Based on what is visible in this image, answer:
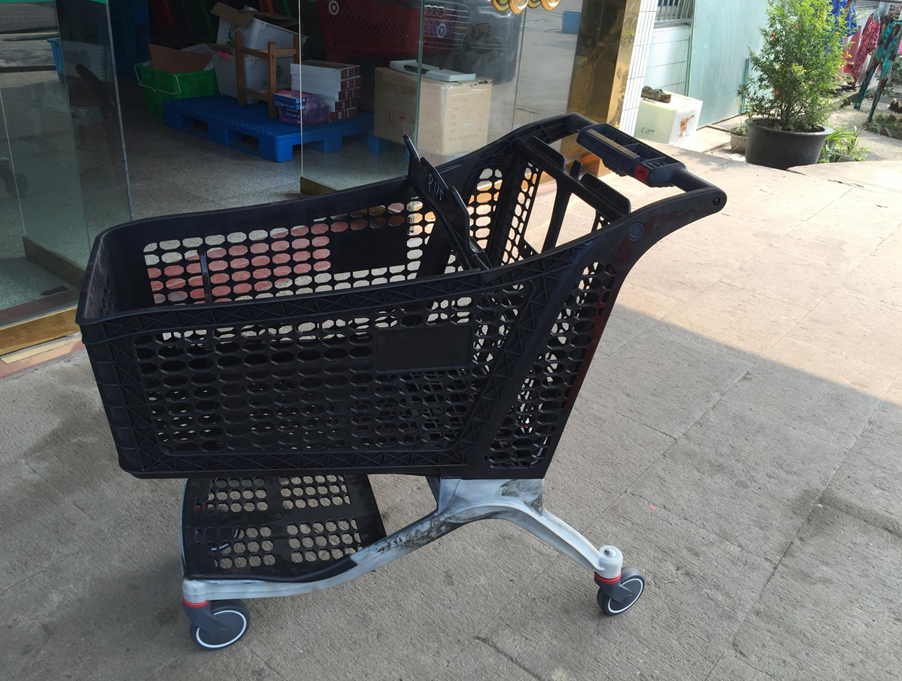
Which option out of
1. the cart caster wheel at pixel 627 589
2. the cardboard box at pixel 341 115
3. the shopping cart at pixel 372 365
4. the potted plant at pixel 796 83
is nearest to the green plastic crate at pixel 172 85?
the cardboard box at pixel 341 115

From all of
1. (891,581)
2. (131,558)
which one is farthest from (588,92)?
(131,558)

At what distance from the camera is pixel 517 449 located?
1663 millimetres

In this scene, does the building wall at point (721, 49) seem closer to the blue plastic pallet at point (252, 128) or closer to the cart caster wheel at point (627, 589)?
the blue plastic pallet at point (252, 128)

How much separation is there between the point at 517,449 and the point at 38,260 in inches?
92.4

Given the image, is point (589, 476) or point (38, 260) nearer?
point (589, 476)

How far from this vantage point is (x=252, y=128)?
189 inches

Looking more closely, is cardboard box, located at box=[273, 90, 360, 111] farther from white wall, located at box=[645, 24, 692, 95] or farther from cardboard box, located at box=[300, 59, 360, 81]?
white wall, located at box=[645, 24, 692, 95]

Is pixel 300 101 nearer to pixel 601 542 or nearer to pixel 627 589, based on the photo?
pixel 601 542

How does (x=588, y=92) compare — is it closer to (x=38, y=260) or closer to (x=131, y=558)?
(x=38, y=260)

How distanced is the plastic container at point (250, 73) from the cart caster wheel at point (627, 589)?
161 inches

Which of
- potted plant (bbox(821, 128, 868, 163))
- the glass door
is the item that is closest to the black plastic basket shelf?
the glass door

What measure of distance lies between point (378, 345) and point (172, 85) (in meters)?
4.61

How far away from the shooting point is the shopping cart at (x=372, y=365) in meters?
1.40

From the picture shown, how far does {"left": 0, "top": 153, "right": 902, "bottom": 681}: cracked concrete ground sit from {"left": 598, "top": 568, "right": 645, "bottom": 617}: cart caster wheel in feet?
0.11
